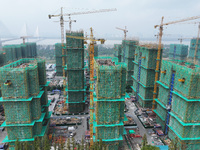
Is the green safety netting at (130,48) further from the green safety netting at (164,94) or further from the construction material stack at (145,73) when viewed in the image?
the green safety netting at (164,94)

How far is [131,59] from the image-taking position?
2776 inches

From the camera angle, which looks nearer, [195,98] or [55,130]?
[195,98]

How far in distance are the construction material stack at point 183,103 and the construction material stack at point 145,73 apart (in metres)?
11.4

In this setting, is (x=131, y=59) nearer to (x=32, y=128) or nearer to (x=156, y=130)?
(x=156, y=130)

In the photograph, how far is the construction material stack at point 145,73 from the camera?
5159 centimetres

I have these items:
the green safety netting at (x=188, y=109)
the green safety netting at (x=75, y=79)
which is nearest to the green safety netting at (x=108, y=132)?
the green safety netting at (x=188, y=109)

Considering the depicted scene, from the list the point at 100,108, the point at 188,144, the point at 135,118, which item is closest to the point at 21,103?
the point at 100,108

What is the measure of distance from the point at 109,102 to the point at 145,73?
25678 mm

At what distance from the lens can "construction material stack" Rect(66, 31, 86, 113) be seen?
148 feet

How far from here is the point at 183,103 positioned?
3294 cm

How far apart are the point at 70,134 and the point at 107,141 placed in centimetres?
1158

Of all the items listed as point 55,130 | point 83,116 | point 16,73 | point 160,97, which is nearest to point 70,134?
point 55,130

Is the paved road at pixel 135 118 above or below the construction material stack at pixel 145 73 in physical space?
below

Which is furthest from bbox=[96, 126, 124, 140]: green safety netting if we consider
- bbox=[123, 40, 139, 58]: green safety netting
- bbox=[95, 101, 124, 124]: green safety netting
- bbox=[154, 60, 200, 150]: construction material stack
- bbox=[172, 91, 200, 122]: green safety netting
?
bbox=[123, 40, 139, 58]: green safety netting
